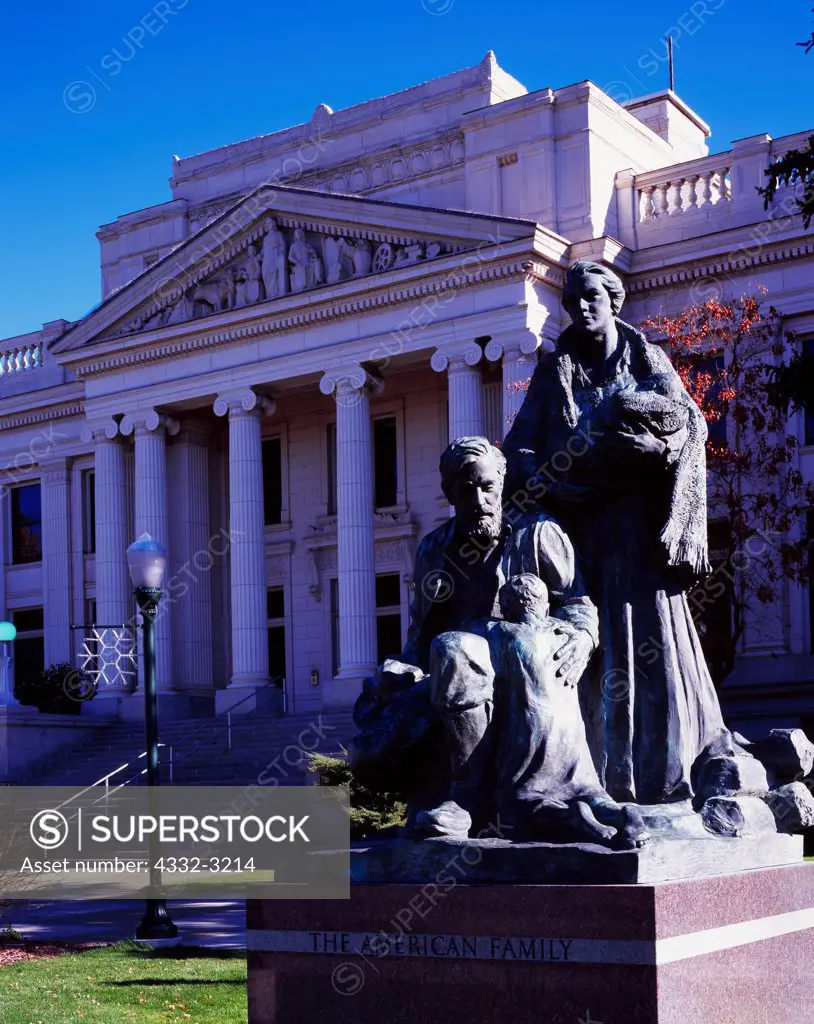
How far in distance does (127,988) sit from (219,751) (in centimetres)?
2089

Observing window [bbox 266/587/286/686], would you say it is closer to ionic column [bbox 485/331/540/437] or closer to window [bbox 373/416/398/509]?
window [bbox 373/416/398/509]

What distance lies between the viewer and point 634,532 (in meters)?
6.90

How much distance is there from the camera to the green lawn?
11.1 meters

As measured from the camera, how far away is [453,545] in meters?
6.87

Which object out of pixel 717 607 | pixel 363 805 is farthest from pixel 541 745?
pixel 717 607

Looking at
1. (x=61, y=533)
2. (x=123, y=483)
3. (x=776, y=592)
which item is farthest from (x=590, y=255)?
(x=61, y=533)

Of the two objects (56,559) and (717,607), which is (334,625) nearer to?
(56,559)

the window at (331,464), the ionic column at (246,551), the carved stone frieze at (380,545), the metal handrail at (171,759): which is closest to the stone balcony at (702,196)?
the carved stone frieze at (380,545)

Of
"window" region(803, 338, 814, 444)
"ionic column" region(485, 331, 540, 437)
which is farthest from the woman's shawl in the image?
"window" region(803, 338, 814, 444)

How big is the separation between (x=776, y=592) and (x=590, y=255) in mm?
8447

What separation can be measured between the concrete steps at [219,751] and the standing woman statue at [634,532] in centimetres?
2178

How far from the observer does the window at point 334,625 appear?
39656 millimetres

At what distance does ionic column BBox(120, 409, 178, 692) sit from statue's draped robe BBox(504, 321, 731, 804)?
32.8 meters

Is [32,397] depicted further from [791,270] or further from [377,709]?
[377,709]
